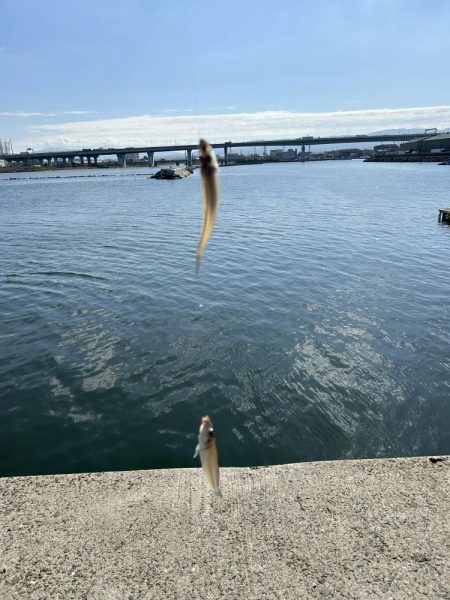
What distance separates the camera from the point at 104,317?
1535 cm

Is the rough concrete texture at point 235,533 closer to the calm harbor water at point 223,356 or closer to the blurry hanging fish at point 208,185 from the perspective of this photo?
the calm harbor water at point 223,356

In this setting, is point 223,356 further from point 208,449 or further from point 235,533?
point 208,449

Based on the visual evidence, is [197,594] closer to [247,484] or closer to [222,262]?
[247,484]

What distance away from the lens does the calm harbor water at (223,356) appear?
9.03m

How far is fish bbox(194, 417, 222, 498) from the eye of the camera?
323 centimetres

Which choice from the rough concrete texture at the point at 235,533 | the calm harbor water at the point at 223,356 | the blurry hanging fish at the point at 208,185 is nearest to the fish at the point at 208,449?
the blurry hanging fish at the point at 208,185

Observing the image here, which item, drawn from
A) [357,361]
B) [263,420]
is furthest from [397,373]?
[263,420]

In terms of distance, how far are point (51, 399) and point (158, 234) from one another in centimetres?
2526

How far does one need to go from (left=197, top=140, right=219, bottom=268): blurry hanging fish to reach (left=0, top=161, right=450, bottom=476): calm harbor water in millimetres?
6984

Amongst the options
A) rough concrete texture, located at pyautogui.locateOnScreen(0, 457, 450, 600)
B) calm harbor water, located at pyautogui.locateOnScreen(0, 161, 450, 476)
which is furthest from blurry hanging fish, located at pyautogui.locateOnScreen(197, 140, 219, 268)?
calm harbor water, located at pyautogui.locateOnScreen(0, 161, 450, 476)

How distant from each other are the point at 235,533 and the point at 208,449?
2711 mm

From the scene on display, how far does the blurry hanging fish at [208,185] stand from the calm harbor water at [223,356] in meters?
6.98

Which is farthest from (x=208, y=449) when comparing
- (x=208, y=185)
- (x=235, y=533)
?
(x=235, y=533)

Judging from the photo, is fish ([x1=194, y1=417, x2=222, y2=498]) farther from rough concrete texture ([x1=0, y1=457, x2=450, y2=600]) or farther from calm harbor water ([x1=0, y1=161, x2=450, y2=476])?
calm harbor water ([x1=0, y1=161, x2=450, y2=476])
